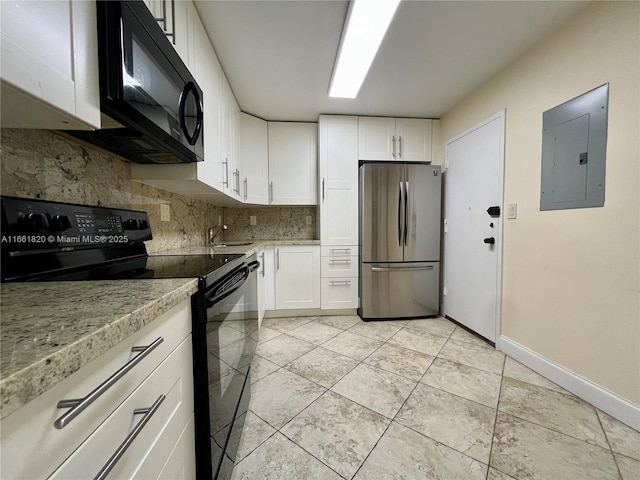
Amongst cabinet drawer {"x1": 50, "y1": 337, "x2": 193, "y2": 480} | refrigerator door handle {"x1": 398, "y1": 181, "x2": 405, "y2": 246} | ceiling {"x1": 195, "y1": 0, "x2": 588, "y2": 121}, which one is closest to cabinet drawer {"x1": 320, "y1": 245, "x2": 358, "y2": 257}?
refrigerator door handle {"x1": 398, "y1": 181, "x2": 405, "y2": 246}

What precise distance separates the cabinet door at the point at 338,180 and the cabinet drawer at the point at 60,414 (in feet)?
7.44

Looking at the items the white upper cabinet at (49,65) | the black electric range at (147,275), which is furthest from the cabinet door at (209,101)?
the white upper cabinet at (49,65)

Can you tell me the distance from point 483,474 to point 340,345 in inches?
47.4

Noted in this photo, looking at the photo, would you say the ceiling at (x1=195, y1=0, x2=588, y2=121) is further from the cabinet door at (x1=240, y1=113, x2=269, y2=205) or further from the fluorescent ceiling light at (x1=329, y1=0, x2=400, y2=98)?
the cabinet door at (x1=240, y1=113, x2=269, y2=205)

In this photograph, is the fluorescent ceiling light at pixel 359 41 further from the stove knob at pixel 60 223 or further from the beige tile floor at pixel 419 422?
the beige tile floor at pixel 419 422

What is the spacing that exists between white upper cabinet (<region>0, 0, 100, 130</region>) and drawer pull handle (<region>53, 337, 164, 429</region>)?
580mm

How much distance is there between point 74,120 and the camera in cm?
65

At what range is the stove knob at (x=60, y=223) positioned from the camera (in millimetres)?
812

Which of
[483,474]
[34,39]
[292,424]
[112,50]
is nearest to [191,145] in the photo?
[112,50]

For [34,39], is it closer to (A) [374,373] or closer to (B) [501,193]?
(A) [374,373]

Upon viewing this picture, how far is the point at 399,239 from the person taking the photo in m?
2.61

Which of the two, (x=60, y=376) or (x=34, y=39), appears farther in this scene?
(x=34, y=39)

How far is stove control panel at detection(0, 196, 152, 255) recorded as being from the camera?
0.70 m

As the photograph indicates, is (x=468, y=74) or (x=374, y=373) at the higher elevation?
(x=468, y=74)
